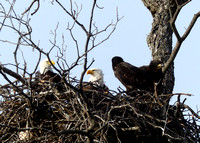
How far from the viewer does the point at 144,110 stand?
6.22m

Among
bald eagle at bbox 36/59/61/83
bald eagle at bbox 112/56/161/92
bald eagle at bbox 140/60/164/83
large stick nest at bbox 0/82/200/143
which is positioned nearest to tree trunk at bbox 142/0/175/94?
bald eagle at bbox 140/60/164/83

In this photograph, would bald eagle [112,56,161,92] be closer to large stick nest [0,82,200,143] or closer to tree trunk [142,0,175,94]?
tree trunk [142,0,175,94]

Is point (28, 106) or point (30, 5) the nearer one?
point (28, 106)

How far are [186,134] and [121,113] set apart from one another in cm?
102

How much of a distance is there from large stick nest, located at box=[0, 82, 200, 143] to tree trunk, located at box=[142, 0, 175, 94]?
1439 mm

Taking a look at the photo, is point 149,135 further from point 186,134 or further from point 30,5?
point 30,5

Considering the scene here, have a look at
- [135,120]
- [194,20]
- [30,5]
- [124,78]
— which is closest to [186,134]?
[135,120]

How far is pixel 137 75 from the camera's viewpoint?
7844mm

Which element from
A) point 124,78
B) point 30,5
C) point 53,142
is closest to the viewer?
point 53,142

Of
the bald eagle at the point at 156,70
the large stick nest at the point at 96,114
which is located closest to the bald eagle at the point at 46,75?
the large stick nest at the point at 96,114

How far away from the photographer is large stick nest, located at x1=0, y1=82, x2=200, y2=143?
5.67m

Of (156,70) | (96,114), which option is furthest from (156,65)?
(96,114)

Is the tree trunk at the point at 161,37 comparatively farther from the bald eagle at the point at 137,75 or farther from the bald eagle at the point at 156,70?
the bald eagle at the point at 137,75

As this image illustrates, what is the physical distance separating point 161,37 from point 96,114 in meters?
2.93
